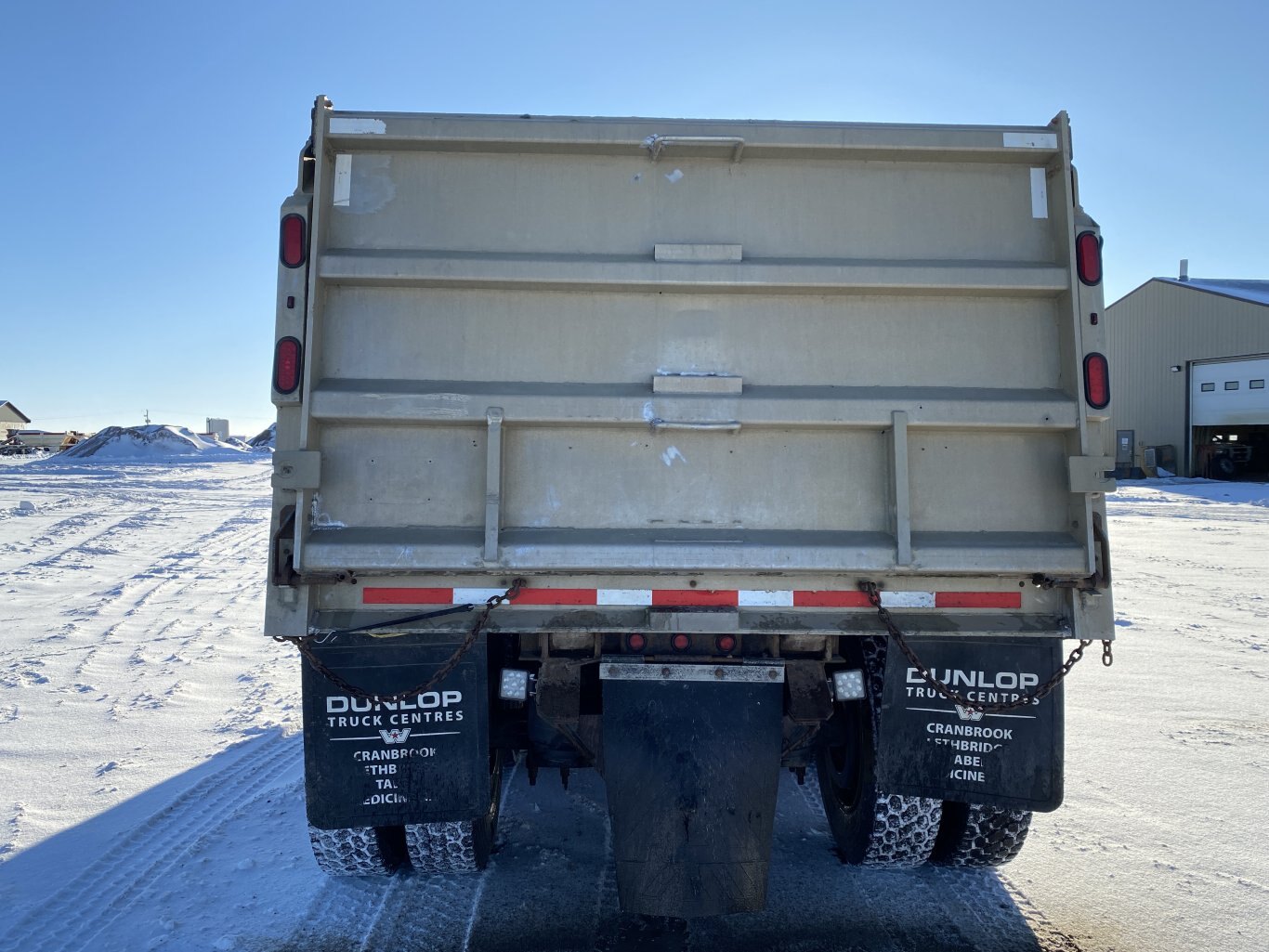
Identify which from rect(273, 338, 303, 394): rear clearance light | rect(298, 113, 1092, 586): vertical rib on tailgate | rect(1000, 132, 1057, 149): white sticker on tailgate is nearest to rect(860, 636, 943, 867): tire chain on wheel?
rect(298, 113, 1092, 586): vertical rib on tailgate

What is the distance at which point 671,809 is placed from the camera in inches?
115

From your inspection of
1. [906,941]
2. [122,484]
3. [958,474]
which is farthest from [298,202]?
[122,484]

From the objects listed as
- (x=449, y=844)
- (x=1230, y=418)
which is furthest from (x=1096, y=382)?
(x=1230, y=418)

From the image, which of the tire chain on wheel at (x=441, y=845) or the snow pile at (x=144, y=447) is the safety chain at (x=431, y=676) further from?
the snow pile at (x=144, y=447)

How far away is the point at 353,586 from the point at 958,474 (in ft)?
7.40

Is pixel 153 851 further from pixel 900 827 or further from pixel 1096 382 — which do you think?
pixel 1096 382

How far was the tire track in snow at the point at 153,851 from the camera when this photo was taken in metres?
3.12

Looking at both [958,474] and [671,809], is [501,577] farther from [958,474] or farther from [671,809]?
[958,474]

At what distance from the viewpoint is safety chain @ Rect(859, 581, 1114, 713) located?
9.33ft

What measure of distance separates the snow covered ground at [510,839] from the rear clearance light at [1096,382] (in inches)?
83.5

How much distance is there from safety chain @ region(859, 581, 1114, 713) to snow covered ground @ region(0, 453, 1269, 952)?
0.99m

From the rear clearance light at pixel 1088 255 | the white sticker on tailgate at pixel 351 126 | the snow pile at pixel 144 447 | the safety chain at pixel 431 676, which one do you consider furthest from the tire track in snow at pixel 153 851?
the snow pile at pixel 144 447

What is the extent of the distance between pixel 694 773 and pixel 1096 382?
2.06 m

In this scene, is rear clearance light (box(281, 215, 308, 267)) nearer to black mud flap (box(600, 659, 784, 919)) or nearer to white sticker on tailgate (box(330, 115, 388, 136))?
white sticker on tailgate (box(330, 115, 388, 136))
